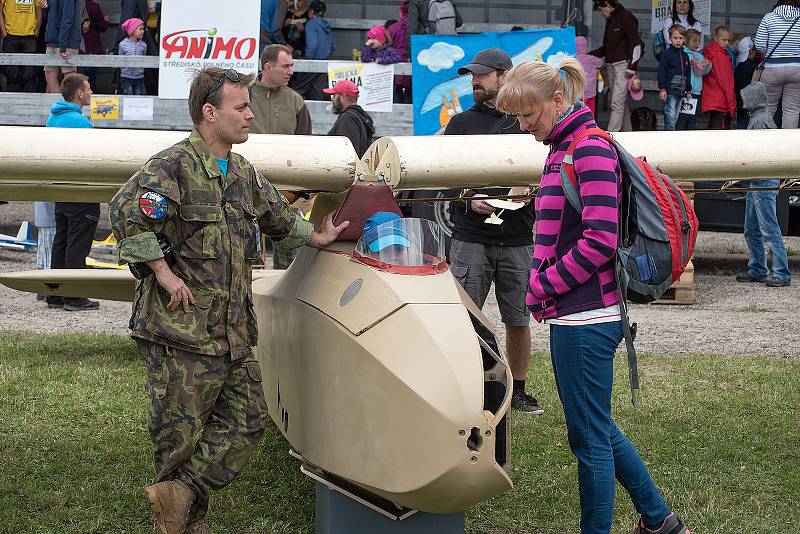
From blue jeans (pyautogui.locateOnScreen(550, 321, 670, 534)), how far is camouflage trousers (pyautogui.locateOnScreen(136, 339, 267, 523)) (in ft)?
4.59

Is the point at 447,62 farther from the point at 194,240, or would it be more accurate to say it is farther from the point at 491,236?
the point at 194,240

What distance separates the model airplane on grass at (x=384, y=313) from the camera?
13.0 feet

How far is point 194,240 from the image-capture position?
450 cm

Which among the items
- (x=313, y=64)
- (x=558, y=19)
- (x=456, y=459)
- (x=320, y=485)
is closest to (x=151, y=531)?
(x=320, y=485)

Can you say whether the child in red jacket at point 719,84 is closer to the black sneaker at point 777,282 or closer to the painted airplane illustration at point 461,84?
the black sneaker at point 777,282

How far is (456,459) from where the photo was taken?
3.85 m

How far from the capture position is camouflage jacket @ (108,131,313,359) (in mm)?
4375

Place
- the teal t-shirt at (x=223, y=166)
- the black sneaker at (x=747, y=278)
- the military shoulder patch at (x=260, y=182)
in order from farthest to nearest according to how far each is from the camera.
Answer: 1. the black sneaker at (x=747, y=278)
2. the military shoulder patch at (x=260, y=182)
3. the teal t-shirt at (x=223, y=166)

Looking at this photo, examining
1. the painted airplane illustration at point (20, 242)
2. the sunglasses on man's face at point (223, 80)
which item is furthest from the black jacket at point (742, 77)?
the sunglasses on man's face at point (223, 80)

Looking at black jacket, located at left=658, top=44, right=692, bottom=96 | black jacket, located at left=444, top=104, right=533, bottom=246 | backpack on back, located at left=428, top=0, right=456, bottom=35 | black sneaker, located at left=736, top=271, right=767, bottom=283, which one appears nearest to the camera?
black jacket, located at left=444, top=104, right=533, bottom=246

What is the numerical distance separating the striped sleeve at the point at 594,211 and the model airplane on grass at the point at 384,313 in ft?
1.67

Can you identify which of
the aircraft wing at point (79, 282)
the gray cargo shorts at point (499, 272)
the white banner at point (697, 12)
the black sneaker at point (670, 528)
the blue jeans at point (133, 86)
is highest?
the white banner at point (697, 12)

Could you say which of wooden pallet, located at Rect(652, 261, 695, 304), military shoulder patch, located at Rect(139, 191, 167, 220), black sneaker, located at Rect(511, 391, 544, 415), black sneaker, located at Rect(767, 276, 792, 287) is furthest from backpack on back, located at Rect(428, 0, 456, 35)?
military shoulder patch, located at Rect(139, 191, 167, 220)

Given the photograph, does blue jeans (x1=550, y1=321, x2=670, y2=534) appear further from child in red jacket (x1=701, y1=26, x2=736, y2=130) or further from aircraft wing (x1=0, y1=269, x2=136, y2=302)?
child in red jacket (x1=701, y1=26, x2=736, y2=130)
